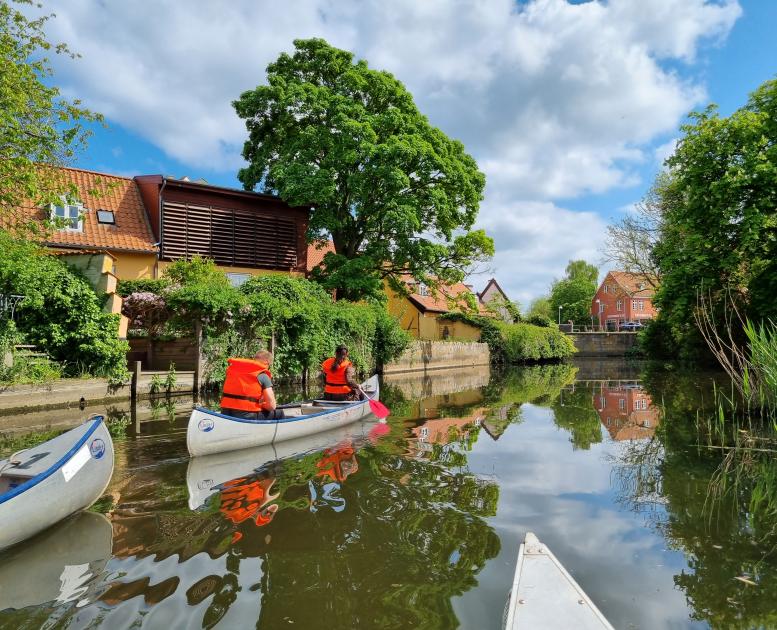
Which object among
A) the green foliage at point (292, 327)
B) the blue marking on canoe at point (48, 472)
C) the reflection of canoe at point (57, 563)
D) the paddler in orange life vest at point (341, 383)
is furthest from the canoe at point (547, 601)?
the green foliage at point (292, 327)

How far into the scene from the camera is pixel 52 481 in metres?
5.03

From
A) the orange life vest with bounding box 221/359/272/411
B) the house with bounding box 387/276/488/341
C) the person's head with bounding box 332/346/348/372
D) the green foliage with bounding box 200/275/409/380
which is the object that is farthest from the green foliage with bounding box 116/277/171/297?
the house with bounding box 387/276/488/341

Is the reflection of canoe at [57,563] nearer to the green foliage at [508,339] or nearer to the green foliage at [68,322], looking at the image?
the green foliage at [68,322]

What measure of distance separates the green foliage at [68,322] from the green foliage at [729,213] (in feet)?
61.7

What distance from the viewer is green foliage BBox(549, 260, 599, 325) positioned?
79.9 m

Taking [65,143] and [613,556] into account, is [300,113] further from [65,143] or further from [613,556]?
[613,556]

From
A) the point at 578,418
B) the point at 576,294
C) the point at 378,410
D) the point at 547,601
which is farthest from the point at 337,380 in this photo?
the point at 576,294

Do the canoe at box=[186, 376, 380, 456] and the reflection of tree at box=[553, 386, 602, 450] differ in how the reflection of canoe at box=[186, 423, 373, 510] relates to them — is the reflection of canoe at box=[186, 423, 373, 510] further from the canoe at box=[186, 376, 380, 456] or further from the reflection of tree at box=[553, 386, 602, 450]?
the reflection of tree at box=[553, 386, 602, 450]

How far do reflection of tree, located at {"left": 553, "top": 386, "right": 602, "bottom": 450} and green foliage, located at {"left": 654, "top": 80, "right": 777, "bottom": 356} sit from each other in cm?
538

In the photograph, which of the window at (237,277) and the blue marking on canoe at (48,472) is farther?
the window at (237,277)

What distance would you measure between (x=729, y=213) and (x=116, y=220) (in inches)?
941

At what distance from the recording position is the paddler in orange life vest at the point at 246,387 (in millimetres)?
8883

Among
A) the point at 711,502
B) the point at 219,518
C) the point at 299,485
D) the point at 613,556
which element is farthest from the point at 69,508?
the point at 711,502

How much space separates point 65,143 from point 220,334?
278 inches
